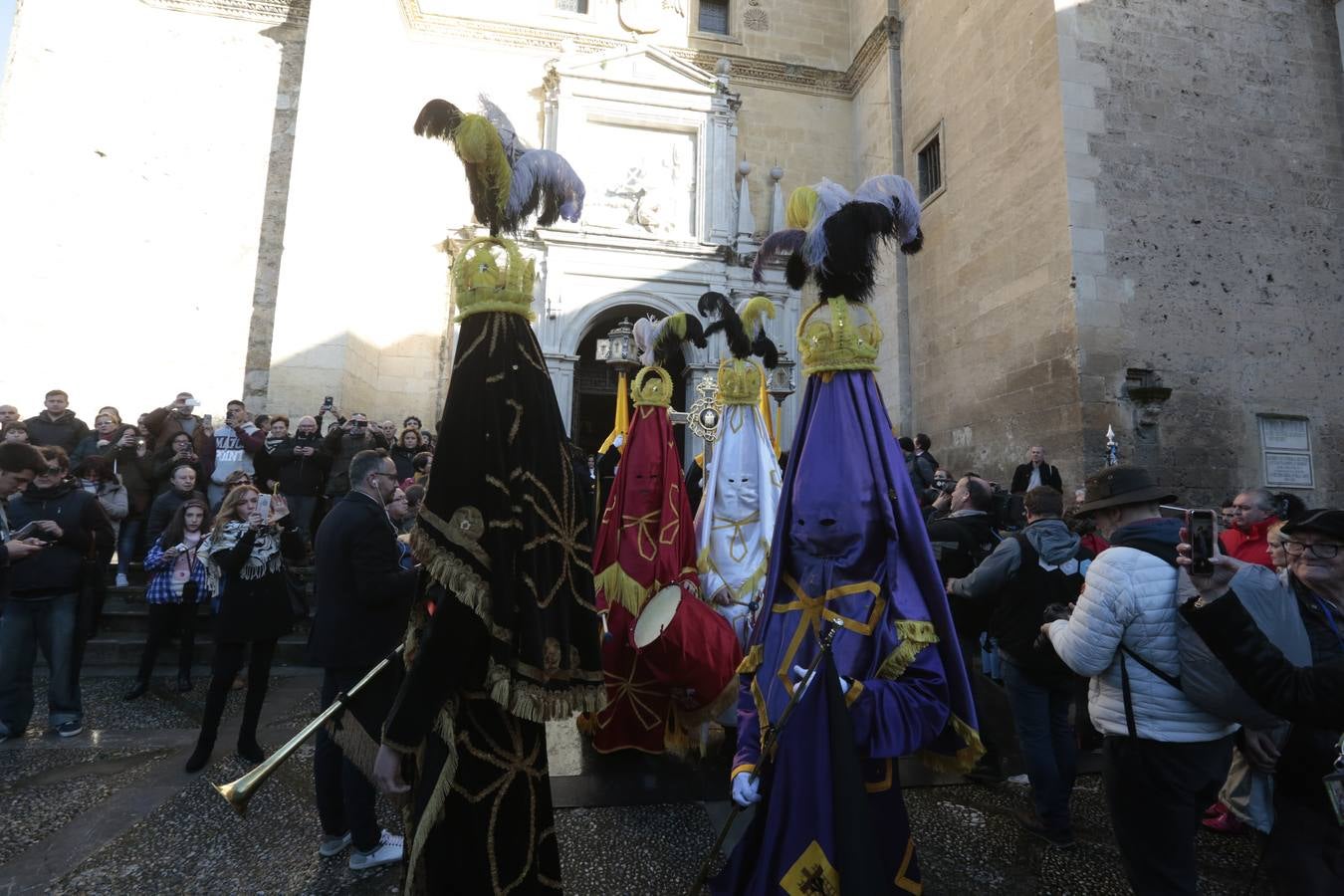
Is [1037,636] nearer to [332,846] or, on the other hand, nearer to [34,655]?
[332,846]

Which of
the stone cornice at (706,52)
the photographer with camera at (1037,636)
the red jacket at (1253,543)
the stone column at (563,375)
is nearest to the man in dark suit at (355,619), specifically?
the photographer with camera at (1037,636)

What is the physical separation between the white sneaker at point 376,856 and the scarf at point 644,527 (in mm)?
1742

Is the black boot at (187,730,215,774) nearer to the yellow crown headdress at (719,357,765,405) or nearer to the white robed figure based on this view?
the white robed figure

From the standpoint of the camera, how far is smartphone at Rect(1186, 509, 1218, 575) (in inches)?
84.5

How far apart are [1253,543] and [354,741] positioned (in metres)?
6.07

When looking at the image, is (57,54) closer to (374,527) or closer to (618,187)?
(618,187)

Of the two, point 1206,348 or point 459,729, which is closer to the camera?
point 459,729

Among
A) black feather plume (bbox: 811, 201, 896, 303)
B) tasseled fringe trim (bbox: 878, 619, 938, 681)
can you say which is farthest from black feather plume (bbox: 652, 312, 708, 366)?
tasseled fringe trim (bbox: 878, 619, 938, 681)

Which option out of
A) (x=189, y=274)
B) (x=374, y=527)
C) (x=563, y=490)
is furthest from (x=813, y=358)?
(x=189, y=274)

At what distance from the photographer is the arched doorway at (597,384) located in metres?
13.5

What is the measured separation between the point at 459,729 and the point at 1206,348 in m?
11.4

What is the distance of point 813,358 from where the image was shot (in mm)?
2734

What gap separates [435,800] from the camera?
1940 millimetres

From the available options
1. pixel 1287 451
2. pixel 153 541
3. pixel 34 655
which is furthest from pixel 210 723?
pixel 1287 451
